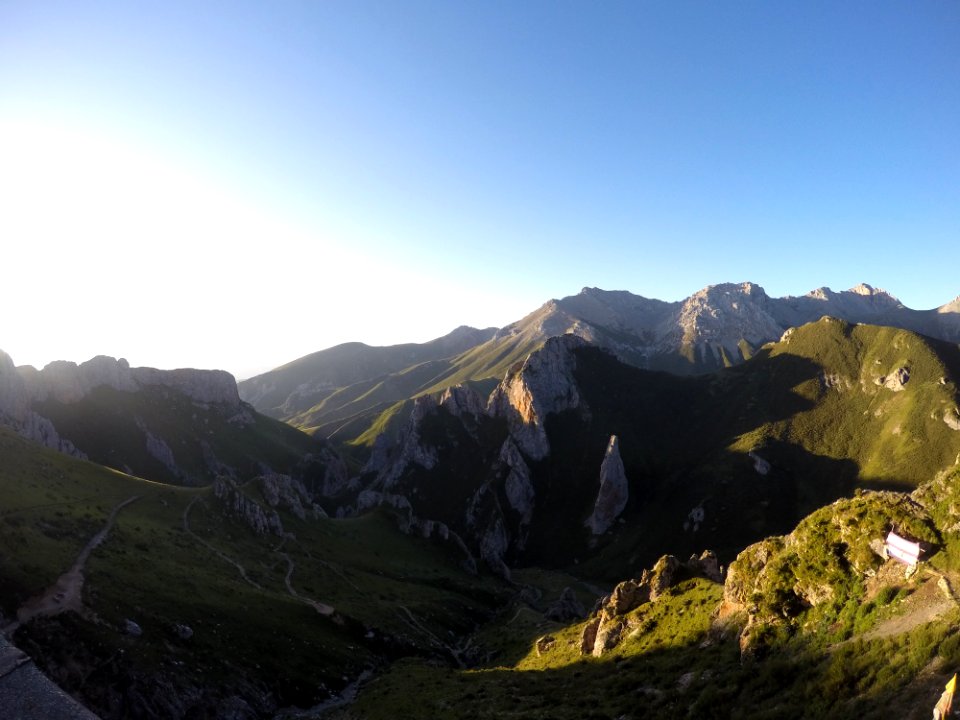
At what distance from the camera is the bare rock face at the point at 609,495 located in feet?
573

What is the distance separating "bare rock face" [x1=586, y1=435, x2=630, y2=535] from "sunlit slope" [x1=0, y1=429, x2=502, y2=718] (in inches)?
2815

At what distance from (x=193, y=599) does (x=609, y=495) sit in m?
145

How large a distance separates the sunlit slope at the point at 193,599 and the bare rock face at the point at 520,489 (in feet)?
246

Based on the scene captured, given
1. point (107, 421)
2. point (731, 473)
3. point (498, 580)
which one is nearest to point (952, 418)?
point (731, 473)

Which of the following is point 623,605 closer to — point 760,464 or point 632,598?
point 632,598

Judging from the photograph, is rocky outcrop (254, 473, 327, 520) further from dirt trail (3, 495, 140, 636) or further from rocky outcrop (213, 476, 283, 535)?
dirt trail (3, 495, 140, 636)

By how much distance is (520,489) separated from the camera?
19125 cm

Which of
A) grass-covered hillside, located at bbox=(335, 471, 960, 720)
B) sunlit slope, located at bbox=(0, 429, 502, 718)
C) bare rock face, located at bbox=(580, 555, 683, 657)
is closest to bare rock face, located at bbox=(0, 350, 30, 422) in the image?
sunlit slope, located at bbox=(0, 429, 502, 718)

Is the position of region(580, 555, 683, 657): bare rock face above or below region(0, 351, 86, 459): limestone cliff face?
below

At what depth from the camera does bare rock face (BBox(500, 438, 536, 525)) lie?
18900cm

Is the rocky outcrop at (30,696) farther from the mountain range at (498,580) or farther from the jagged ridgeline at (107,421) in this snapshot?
the jagged ridgeline at (107,421)

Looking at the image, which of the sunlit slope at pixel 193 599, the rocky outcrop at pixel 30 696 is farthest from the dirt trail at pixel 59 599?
the rocky outcrop at pixel 30 696

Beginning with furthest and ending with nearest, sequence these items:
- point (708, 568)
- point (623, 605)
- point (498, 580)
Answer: point (498, 580) < point (623, 605) < point (708, 568)

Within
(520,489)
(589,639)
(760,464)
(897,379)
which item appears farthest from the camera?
(520,489)
